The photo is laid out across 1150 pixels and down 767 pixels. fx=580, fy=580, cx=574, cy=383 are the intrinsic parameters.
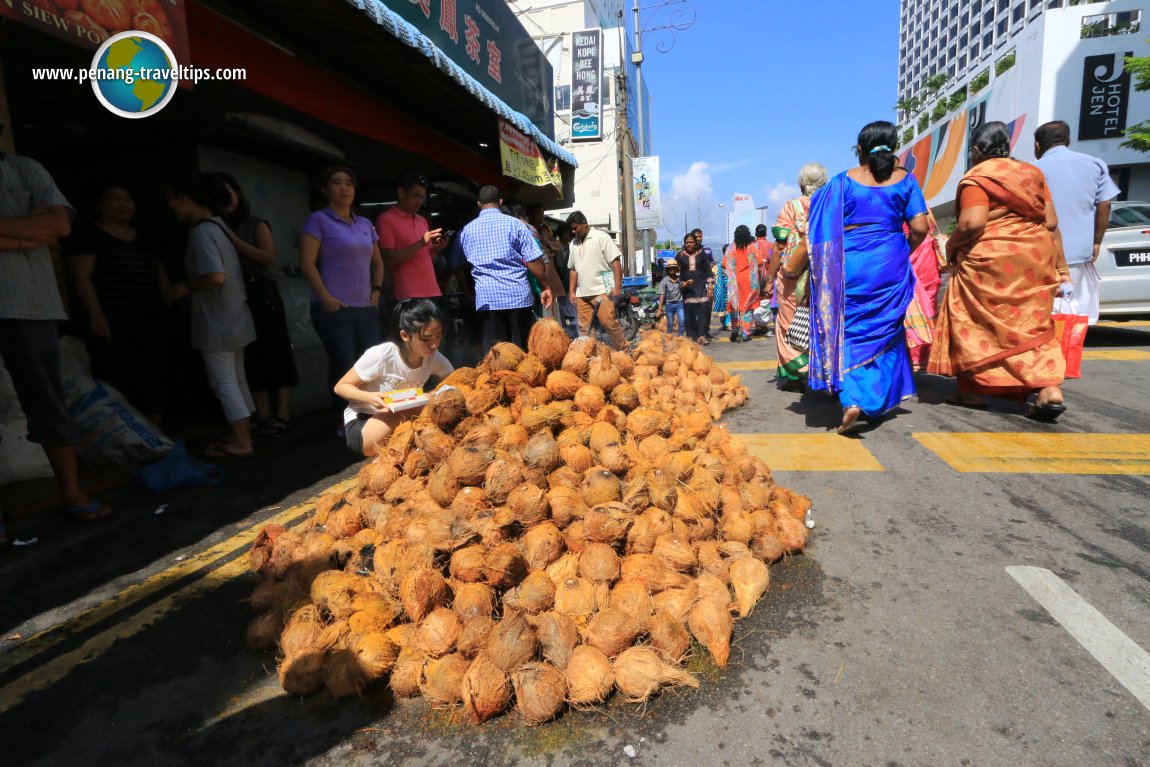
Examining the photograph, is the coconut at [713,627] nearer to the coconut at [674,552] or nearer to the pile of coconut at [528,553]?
the pile of coconut at [528,553]

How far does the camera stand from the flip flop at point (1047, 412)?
396 centimetres

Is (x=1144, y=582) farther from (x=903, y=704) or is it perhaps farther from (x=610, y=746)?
(x=610, y=746)

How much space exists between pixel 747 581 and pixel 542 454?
0.91 meters

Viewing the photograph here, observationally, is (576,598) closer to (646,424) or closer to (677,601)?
(677,601)

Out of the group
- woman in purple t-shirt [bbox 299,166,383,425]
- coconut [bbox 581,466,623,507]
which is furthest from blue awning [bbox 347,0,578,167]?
coconut [bbox 581,466,623,507]

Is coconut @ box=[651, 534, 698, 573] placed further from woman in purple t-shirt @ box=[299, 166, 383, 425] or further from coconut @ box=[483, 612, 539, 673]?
woman in purple t-shirt @ box=[299, 166, 383, 425]

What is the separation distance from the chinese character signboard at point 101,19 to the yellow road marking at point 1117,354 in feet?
28.6

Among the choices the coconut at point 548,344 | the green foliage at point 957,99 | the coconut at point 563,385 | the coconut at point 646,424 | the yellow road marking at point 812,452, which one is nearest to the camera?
the coconut at point 646,424

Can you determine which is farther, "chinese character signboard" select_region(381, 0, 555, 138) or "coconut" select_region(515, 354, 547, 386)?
"chinese character signboard" select_region(381, 0, 555, 138)

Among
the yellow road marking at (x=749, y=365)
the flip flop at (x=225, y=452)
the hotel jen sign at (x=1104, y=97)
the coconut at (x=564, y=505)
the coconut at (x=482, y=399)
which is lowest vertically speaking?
the yellow road marking at (x=749, y=365)

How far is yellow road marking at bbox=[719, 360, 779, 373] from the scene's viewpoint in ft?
22.4

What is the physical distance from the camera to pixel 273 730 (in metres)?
1.62

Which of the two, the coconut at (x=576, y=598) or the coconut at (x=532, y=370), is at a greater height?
the coconut at (x=532, y=370)
